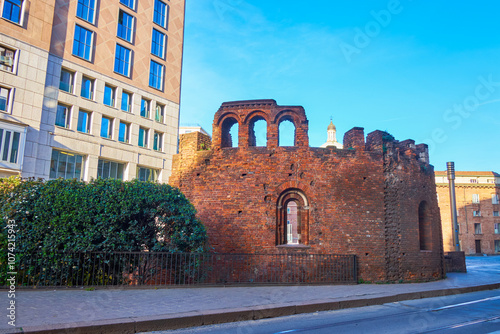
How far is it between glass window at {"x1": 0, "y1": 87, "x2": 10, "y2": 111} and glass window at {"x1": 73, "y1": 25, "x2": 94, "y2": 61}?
5.85 metres

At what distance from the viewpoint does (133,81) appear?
29.5 m

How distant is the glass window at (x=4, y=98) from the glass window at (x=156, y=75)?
38.0ft

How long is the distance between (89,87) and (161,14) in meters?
11.2

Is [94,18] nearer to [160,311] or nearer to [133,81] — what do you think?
[133,81]

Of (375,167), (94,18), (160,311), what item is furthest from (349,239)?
(94,18)

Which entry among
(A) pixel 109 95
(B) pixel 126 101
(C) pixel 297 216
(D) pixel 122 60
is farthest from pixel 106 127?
(C) pixel 297 216

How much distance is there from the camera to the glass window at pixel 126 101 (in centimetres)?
2873

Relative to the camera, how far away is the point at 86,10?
87.7 feet

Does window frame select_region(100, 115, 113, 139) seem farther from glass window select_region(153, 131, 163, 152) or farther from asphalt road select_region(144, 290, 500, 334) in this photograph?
asphalt road select_region(144, 290, 500, 334)

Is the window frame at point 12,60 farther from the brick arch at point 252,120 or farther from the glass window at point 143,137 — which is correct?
the brick arch at point 252,120

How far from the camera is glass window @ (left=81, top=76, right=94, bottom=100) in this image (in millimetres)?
26197

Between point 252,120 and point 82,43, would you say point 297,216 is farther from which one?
point 82,43

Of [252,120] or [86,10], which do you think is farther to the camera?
[86,10]

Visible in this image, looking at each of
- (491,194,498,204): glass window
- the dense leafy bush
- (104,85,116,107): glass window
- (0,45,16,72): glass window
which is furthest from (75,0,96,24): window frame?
(491,194,498,204): glass window
